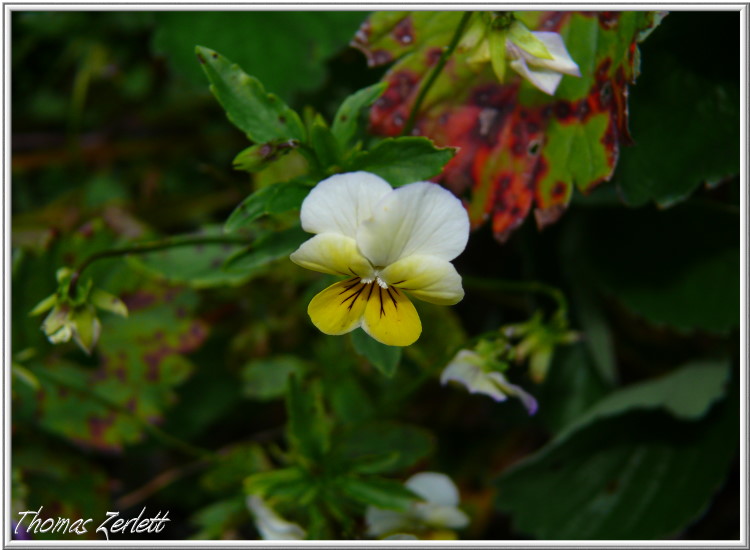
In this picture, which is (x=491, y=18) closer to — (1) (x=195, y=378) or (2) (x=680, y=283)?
(2) (x=680, y=283)

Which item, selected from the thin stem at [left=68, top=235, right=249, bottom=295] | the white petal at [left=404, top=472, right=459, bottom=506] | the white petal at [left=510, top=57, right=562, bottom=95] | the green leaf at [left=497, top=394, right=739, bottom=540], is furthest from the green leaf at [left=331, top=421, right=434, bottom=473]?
the white petal at [left=510, top=57, right=562, bottom=95]

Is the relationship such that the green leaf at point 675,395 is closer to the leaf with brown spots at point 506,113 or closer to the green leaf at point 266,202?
the leaf with brown spots at point 506,113

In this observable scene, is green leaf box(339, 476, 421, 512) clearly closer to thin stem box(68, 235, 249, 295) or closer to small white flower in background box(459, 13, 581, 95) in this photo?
thin stem box(68, 235, 249, 295)

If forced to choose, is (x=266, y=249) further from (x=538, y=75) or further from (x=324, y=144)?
(x=538, y=75)

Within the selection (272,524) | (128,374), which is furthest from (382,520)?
(128,374)

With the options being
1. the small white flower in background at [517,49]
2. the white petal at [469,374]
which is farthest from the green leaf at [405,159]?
the white petal at [469,374]

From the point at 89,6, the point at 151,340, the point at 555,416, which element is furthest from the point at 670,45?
the point at 151,340
